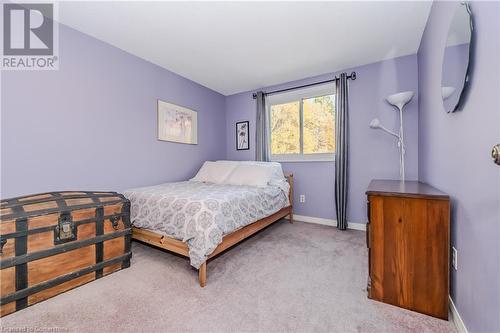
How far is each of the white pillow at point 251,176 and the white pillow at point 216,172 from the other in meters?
0.10

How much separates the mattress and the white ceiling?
1.69 m

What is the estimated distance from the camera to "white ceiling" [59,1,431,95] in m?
1.86

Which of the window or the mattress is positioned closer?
the mattress

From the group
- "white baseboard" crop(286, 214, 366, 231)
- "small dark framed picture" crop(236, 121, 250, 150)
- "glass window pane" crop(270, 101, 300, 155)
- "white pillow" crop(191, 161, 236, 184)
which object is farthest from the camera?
"small dark framed picture" crop(236, 121, 250, 150)

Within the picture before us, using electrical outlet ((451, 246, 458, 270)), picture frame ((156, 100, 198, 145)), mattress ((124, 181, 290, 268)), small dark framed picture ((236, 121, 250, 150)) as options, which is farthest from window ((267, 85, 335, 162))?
electrical outlet ((451, 246, 458, 270))

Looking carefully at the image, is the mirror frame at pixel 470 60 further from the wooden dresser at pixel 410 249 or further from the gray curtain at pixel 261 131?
the gray curtain at pixel 261 131

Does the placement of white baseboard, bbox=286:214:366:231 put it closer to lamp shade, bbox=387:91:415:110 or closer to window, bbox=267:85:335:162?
window, bbox=267:85:335:162

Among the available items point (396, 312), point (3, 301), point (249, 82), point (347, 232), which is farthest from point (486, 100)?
point (249, 82)

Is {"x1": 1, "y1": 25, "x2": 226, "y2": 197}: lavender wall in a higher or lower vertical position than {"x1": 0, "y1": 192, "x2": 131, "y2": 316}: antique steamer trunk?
higher

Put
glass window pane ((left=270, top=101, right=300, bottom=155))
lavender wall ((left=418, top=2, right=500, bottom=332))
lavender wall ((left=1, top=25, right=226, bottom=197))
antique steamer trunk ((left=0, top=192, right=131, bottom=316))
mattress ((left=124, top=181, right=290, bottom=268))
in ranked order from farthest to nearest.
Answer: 1. glass window pane ((left=270, top=101, right=300, bottom=155))
2. lavender wall ((left=1, top=25, right=226, bottom=197))
3. mattress ((left=124, top=181, right=290, bottom=268))
4. antique steamer trunk ((left=0, top=192, right=131, bottom=316))
5. lavender wall ((left=418, top=2, right=500, bottom=332))

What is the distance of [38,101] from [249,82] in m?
2.70

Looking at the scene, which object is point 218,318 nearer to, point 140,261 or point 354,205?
point 140,261

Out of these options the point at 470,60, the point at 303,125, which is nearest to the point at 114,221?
the point at 470,60

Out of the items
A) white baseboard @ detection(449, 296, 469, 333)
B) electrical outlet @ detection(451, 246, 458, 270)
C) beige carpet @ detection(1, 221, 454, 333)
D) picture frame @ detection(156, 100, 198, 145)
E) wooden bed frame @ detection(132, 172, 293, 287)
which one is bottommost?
beige carpet @ detection(1, 221, 454, 333)
